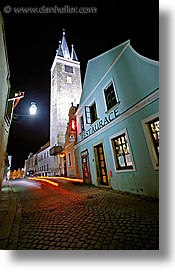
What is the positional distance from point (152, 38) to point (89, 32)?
5.12ft

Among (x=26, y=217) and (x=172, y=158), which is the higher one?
(x=172, y=158)

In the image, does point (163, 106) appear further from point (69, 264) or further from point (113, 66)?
point (113, 66)

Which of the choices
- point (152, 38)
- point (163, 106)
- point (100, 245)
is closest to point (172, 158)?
point (163, 106)

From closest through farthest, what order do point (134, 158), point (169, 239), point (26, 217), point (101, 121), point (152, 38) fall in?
point (169, 239), point (152, 38), point (26, 217), point (134, 158), point (101, 121)

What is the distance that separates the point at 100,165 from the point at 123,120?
286 cm

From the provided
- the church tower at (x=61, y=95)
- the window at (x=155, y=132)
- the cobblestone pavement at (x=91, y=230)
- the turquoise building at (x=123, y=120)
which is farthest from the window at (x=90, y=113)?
the church tower at (x=61, y=95)

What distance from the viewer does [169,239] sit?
195cm

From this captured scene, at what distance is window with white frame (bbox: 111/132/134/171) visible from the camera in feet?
15.5

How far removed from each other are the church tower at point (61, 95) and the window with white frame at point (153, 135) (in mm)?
15383

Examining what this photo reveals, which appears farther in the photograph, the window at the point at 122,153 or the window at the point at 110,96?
the window at the point at 110,96

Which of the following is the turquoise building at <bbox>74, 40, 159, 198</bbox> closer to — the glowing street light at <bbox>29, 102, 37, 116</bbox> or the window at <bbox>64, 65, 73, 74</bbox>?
the glowing street light at <bbox>29, 102, 37, 116</bbox>

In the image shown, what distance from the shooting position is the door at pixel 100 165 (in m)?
6.71

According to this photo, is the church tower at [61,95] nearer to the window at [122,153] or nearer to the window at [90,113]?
the window at [90,113]

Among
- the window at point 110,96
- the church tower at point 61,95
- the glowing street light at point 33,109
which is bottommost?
the glowing street light at point 33,109
